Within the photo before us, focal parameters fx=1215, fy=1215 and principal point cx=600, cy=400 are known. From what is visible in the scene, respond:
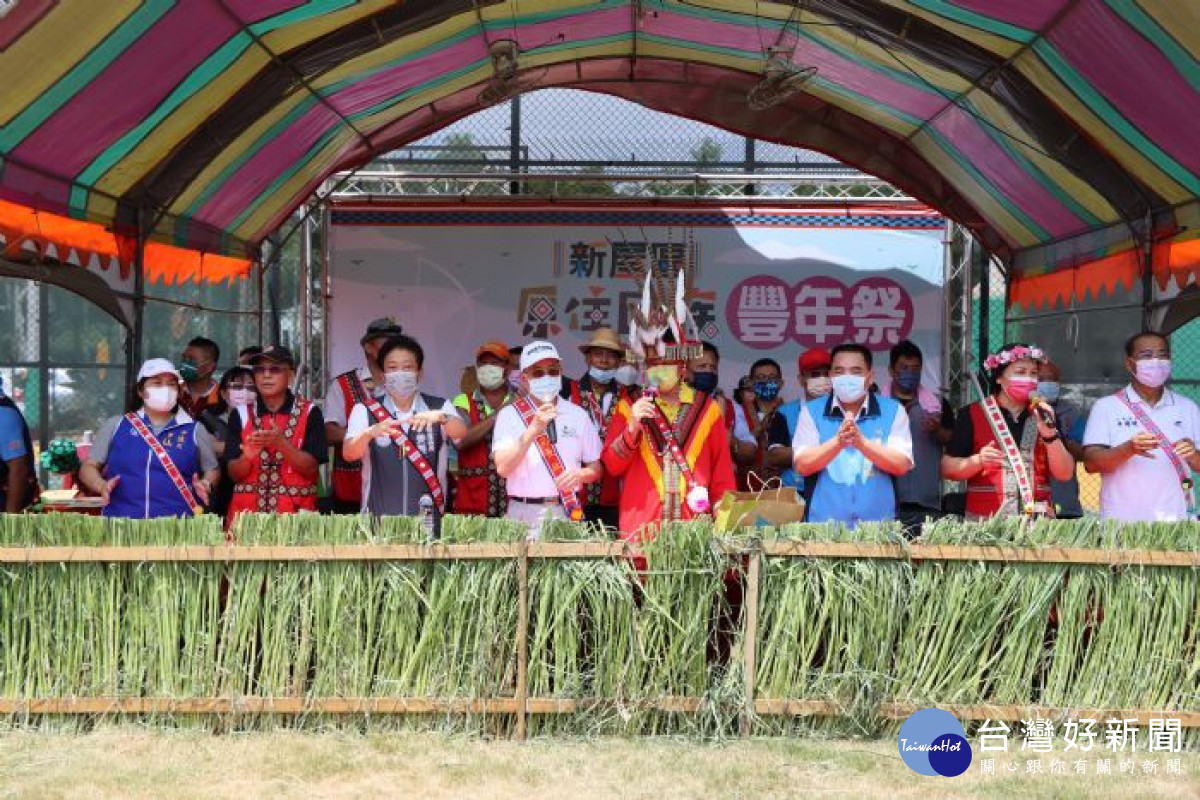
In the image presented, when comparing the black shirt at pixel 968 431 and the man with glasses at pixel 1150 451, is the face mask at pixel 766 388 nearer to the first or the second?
the black shirt at pixel 968 431

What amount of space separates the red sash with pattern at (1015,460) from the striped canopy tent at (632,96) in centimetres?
158

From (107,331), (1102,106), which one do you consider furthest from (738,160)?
(107,331)

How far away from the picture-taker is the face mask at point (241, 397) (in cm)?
522

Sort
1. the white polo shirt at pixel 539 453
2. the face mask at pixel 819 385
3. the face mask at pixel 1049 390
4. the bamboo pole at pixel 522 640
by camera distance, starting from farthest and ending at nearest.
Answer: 1. the face mask at pixel 1049 390
2. the face mask at pixel 819 385
3. the white polo shirt at pixel 539 453
4. the bamboo pole at pixel 522 640

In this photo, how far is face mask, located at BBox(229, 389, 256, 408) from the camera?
5.22 m

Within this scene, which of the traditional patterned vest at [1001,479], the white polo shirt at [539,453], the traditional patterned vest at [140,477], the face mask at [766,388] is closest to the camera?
the white polo shirt at [539,453]

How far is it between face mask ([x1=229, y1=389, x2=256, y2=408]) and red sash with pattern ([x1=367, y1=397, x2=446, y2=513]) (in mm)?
650

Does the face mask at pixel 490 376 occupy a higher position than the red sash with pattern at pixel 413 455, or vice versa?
the face mask at pixel 490 376

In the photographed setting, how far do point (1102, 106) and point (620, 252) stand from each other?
3.87 metres

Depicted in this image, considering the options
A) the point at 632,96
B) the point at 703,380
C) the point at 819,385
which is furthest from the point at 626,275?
the point at 819,385

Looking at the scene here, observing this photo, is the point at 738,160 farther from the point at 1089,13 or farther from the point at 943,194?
the point at 1089,13

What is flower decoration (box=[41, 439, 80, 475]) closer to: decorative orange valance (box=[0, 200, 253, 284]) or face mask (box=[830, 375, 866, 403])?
decorative orange valance (box=[0, 200, 253, 284])

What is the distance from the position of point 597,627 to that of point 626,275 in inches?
203

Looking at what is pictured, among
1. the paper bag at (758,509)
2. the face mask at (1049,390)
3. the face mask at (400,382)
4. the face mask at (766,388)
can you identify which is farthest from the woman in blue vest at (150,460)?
the face mask at (1049,390)
